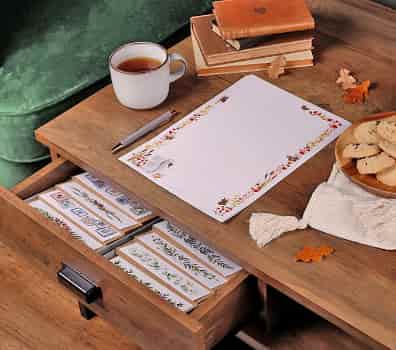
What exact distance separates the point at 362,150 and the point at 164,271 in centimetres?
34

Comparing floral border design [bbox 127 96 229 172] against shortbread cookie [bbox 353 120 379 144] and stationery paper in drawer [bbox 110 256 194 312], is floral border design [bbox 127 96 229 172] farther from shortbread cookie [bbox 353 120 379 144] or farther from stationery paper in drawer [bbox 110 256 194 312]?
shortbread cookie [bbox 353 120 379 144]

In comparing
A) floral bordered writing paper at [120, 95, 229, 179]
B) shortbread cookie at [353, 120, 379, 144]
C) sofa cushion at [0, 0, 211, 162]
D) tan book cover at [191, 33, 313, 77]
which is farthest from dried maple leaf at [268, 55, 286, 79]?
sofa cushion at [0, 0, 211, 162]

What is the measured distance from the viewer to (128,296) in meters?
1.14

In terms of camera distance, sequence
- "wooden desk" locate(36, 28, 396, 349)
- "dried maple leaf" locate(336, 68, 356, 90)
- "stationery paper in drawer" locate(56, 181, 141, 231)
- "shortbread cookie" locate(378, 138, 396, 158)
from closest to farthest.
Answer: "wooden desk" locate(36, 28, 396, 349), "shortbread cookie" locate(378, 138, 396, 158), "stationery paper in drawer" locate(56, 181, 141, 231), "dried maple leaf" locate(336, 68, 356, 90)

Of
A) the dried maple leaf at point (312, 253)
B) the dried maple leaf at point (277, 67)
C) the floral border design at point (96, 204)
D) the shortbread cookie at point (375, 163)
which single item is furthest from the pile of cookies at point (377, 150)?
the floral border design at point (96, 204)

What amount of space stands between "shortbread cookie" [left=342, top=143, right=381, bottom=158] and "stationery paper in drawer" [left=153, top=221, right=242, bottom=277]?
23 cm

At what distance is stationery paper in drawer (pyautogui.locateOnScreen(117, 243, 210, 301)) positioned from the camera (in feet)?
3.84

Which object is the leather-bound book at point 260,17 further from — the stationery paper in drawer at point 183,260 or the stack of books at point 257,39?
the stationery paper in drawer at point 183,260

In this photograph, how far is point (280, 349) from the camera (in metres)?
1.22

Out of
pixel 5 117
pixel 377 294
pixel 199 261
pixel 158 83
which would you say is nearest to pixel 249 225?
pixel 199 261

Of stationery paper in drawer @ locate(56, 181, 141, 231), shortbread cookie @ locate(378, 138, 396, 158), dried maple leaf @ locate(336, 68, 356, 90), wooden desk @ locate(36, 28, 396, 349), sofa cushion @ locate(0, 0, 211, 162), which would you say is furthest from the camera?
sofa cushion @ locate(0, 0, 211, 162)

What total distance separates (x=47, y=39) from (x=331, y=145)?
24.9 inches

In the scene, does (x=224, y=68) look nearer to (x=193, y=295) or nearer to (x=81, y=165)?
(x=81, y=165)

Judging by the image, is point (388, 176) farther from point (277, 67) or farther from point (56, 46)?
point (56, 46)
